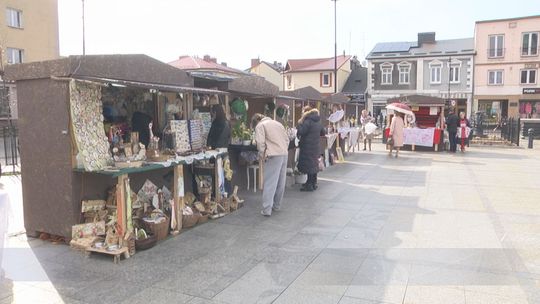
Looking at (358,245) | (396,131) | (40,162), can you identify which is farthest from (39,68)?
(396,131)

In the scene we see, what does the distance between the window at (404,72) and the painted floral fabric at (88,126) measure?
3622 cm

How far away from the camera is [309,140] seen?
8.66 meters

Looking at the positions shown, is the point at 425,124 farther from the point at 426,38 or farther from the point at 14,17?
the point at 14,17

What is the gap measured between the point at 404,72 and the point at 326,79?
27.7 feet

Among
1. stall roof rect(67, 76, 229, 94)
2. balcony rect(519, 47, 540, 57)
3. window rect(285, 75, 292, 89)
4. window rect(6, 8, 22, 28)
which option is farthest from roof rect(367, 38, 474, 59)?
stall roof rect(67, 76, 229, 94)

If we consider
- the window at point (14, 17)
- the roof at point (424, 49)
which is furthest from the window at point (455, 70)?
the window at point (14, 17)

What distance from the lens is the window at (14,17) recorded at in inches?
1129

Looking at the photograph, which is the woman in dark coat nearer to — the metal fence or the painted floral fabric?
the painted floral fabric

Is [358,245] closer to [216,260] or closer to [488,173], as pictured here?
[216,260]

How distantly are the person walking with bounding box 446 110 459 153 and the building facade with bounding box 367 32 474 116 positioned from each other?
67.6 feet

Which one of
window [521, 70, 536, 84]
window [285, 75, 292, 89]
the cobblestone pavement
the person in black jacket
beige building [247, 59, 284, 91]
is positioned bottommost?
the cobblestone pavement

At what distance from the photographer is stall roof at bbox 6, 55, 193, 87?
15.9 feet

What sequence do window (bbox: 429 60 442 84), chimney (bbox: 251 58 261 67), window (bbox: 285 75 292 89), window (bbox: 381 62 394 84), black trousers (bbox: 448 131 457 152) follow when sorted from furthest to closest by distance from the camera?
chimney (bbox: 251 58 261 67) → window (bbox: 285 75 292 89) → window (bbox: 381 62 394 84) → window (bbox: 429 60 442 84) → black trousers (bbox: 448 131 457 152)

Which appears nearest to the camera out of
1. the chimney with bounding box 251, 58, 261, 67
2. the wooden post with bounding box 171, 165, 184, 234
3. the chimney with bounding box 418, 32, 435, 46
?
the wooden post with bounding box 171, 165, 184, 234
